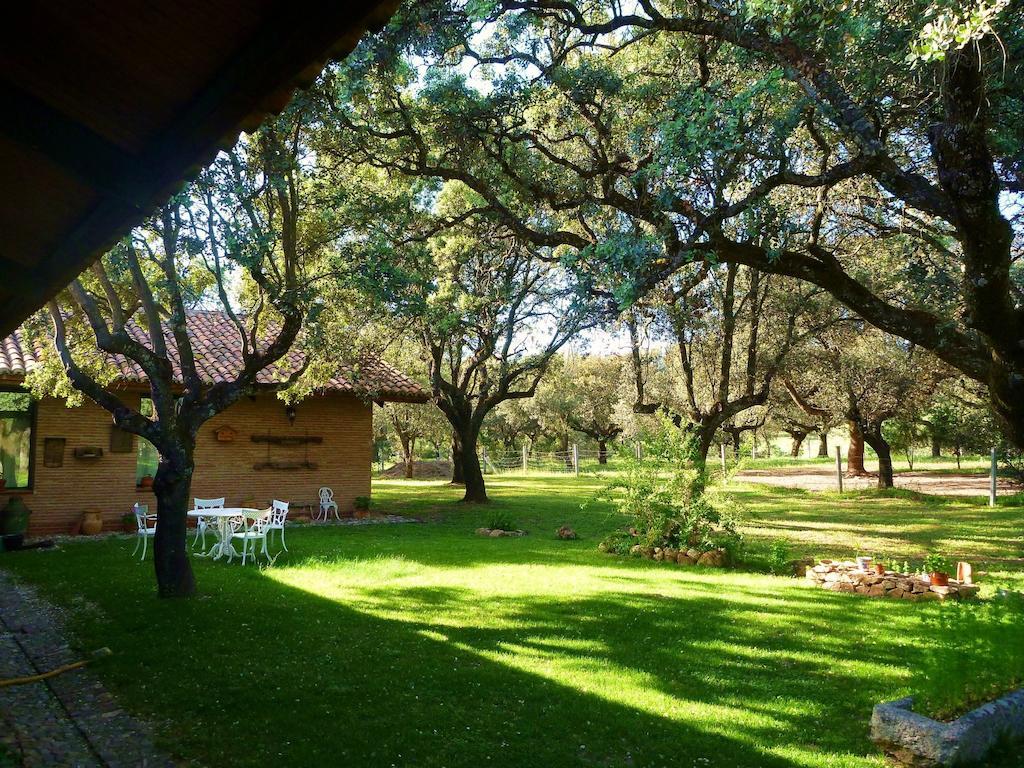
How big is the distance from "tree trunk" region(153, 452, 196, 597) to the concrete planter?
691 centimetres

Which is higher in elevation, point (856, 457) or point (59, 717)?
point (856, 457)

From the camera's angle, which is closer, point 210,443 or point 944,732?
point 944,732

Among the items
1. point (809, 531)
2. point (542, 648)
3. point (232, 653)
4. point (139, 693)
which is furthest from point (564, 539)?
point (139, 693)

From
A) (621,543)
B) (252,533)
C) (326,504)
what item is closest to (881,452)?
(621,543)

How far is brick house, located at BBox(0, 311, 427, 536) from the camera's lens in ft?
44.0

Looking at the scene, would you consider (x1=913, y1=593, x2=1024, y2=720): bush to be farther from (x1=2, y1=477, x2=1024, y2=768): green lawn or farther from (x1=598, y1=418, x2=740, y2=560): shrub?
(x1=598, y1=418, x2=740, y2=560): shrub

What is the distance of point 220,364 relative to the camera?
15.9 m

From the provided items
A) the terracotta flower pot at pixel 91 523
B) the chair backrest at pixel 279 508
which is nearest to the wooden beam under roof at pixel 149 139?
the chair backrest at pixel 279 508

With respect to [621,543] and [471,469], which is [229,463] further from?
[621,543]

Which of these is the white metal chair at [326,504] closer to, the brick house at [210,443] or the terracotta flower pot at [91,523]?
the brick house at [210,443]

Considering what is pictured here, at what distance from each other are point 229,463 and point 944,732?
14665mm

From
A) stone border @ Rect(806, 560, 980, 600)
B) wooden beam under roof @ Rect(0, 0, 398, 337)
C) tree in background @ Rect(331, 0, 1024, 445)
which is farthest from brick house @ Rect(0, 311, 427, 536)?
wooden beam under roof @ Rect(0, 0, 398, 337)

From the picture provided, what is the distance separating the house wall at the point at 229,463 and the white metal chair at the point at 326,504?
326mm

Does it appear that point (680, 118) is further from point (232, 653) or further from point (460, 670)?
point (232, 653)
